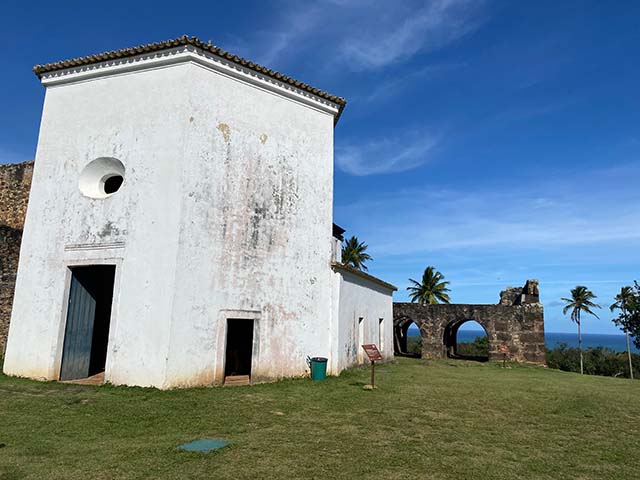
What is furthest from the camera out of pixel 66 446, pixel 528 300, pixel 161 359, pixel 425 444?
pixel 528 300

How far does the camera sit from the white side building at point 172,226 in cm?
1014

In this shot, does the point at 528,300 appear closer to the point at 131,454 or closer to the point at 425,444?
the point at 425,444

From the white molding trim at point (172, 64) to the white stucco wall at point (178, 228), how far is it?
8cm

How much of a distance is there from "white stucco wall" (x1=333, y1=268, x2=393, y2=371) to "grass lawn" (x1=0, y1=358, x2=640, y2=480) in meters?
3.02

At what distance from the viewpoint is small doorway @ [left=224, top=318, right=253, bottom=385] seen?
13.2m

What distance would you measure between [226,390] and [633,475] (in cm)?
786

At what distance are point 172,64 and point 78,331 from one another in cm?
780

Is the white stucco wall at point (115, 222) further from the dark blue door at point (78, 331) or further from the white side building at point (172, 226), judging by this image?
the dark blue door at point (78, 331)

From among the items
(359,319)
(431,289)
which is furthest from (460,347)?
(359,319)

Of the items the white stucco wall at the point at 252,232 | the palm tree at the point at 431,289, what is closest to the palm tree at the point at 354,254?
the palm tree at the point at 431,289

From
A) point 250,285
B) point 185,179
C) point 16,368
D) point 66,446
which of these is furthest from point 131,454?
point 16,368

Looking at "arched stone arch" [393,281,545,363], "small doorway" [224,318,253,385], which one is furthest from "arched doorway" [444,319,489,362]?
"small doorway" [224,318,253,385]

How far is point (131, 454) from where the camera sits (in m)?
5.37

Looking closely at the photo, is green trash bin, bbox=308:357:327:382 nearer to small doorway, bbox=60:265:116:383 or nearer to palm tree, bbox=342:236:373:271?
small doorway, bbox=60:265:116:383
